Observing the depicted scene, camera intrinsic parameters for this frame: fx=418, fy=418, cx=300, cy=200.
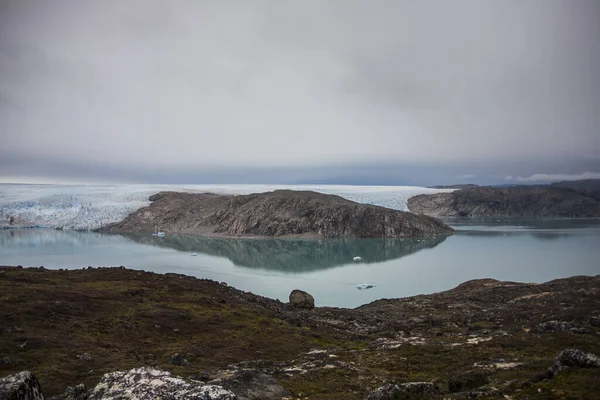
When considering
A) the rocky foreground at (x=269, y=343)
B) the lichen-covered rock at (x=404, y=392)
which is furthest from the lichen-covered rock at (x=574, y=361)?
the lichen-covered rock at (x=404, y=392)

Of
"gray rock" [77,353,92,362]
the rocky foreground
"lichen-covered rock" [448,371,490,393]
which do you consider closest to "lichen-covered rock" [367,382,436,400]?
the rocky foreground

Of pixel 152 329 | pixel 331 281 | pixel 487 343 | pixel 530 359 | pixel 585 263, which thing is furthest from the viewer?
pixel 585 263

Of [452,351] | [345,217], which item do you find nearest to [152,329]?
[452,351]

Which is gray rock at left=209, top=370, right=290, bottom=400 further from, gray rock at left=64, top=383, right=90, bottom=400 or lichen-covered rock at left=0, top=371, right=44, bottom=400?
lichen-covered rock at left=0, top=371, right=44, bottom=400

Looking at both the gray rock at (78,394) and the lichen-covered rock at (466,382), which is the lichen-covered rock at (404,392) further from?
the gray rock at (78,394)

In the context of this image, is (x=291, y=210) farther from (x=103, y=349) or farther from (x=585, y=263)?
(x=103, y=349)

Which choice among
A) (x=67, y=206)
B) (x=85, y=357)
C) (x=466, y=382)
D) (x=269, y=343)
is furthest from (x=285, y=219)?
(x=466, y=382)
